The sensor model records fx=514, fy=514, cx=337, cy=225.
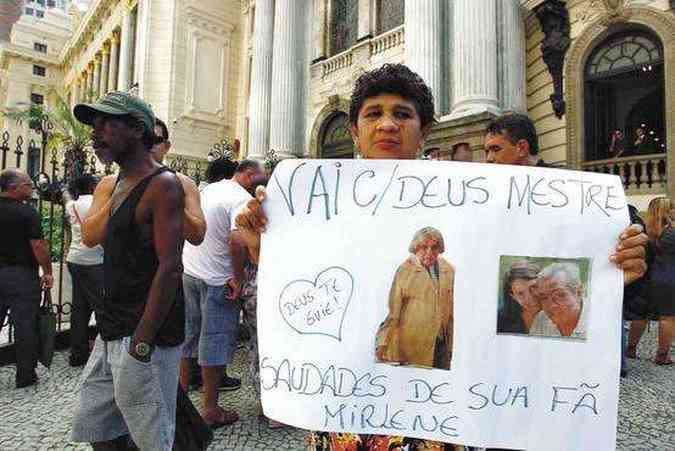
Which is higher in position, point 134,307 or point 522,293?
point 522,293

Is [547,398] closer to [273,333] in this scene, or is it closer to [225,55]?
[273,333]

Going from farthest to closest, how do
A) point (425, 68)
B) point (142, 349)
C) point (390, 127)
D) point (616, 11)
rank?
point (425, 68), point (616, 11), point (142, 349), point (390, 127)

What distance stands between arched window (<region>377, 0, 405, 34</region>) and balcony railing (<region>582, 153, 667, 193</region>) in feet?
29.0

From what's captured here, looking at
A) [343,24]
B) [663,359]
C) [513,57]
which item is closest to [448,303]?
[663,359]

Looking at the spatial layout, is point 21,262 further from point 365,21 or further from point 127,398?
point 365,21

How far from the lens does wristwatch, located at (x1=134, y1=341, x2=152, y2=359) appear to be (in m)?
Answer: 2.00

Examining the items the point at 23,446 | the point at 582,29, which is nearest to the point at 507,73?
the point at 582,29

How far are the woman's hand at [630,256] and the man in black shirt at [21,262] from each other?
4879 mm

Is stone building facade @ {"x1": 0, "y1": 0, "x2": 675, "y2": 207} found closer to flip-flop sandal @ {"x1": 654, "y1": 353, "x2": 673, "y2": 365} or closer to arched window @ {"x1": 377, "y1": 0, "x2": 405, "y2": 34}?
arched window @ {"x1": 377, "y1": 0, "x2": 405, "y2": 34}

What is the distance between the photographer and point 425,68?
486 inches

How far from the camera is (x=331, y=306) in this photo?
1476 mm

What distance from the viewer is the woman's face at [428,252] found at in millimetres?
1430

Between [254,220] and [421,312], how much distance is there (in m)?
0.57

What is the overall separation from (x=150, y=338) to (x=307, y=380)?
859 mm
